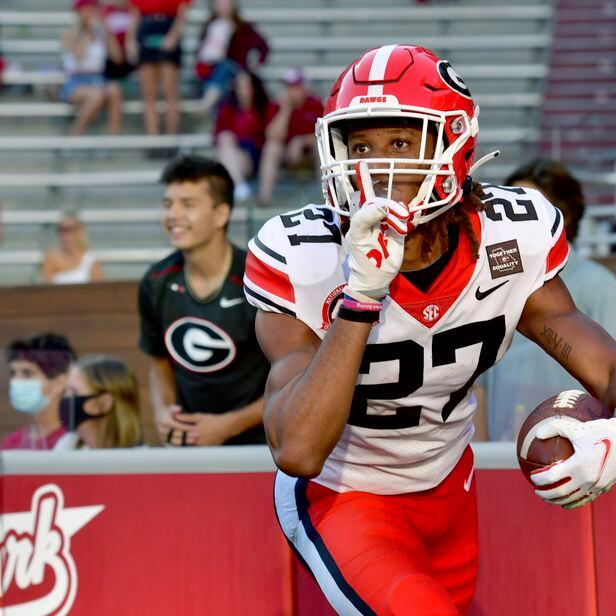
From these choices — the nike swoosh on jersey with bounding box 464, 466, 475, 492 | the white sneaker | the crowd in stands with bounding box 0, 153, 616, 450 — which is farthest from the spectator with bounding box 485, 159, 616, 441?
the white sneaker

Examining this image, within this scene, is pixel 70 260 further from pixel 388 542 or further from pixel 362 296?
pixel 362 296

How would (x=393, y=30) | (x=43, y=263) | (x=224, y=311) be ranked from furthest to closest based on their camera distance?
(x=393, y=30) < (x=43, y=263) < (x=224, y=311)

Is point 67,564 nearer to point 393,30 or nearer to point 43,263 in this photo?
point 43,263

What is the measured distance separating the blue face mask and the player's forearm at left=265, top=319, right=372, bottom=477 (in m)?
2.39

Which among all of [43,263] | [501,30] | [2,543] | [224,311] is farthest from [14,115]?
[2,543]

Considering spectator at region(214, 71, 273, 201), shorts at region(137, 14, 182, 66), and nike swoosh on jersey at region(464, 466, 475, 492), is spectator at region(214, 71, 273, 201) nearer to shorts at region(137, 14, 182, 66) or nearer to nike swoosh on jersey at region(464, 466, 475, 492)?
shorts at region(137, 14, 182, 66)

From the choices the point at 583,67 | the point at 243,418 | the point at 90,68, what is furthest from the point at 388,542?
the point at 583,67

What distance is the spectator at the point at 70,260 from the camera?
26.0 ft

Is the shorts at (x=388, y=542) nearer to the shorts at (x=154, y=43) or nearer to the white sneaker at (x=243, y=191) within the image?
the white sneaker at (x=243, y=191)

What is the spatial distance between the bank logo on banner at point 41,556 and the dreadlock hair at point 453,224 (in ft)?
4.56

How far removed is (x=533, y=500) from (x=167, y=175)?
2.32 meters

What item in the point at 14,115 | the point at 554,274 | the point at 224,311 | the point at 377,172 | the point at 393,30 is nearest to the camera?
the point at 377,172

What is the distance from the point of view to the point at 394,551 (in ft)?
8.98

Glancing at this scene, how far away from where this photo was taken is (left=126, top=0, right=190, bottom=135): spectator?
9898mm
